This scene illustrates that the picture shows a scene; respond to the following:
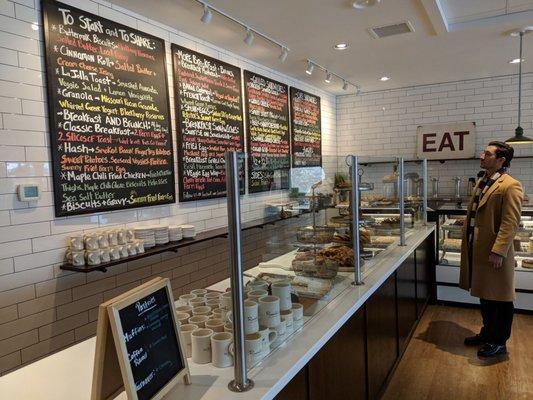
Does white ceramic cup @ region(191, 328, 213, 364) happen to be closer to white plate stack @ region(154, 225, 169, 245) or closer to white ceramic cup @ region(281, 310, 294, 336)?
white ceramic cup @ region(281, 310, 294, 336)

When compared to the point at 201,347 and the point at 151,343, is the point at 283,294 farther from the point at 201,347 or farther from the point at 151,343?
the point at 151,343

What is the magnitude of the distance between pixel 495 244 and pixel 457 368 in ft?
3.42

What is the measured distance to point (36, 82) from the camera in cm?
278

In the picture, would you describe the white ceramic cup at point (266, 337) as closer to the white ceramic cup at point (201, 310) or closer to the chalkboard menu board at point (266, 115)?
the white ceramic cup at point (201, 310)

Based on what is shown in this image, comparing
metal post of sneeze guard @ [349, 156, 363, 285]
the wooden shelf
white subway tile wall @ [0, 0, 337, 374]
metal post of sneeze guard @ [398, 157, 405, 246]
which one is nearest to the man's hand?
metal post of sneeze guard @ [398, 157, 405, 246]

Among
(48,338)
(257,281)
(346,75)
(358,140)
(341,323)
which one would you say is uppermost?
(346,75)

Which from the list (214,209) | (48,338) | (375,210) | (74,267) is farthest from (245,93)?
(48,338)

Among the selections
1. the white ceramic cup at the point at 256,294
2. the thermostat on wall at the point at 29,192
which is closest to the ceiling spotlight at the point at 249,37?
the thermostat on wall at the point at 29,192

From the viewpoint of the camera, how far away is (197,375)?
55.8 inches

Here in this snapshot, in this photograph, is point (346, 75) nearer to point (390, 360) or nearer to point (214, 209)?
point (214, 209)

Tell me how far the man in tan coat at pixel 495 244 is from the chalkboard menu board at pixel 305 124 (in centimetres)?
248

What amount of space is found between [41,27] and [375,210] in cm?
288

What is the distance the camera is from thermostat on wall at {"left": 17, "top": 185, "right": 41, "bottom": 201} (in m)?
2.68

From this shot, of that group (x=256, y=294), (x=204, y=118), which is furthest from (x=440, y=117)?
(x=256, y=294)
